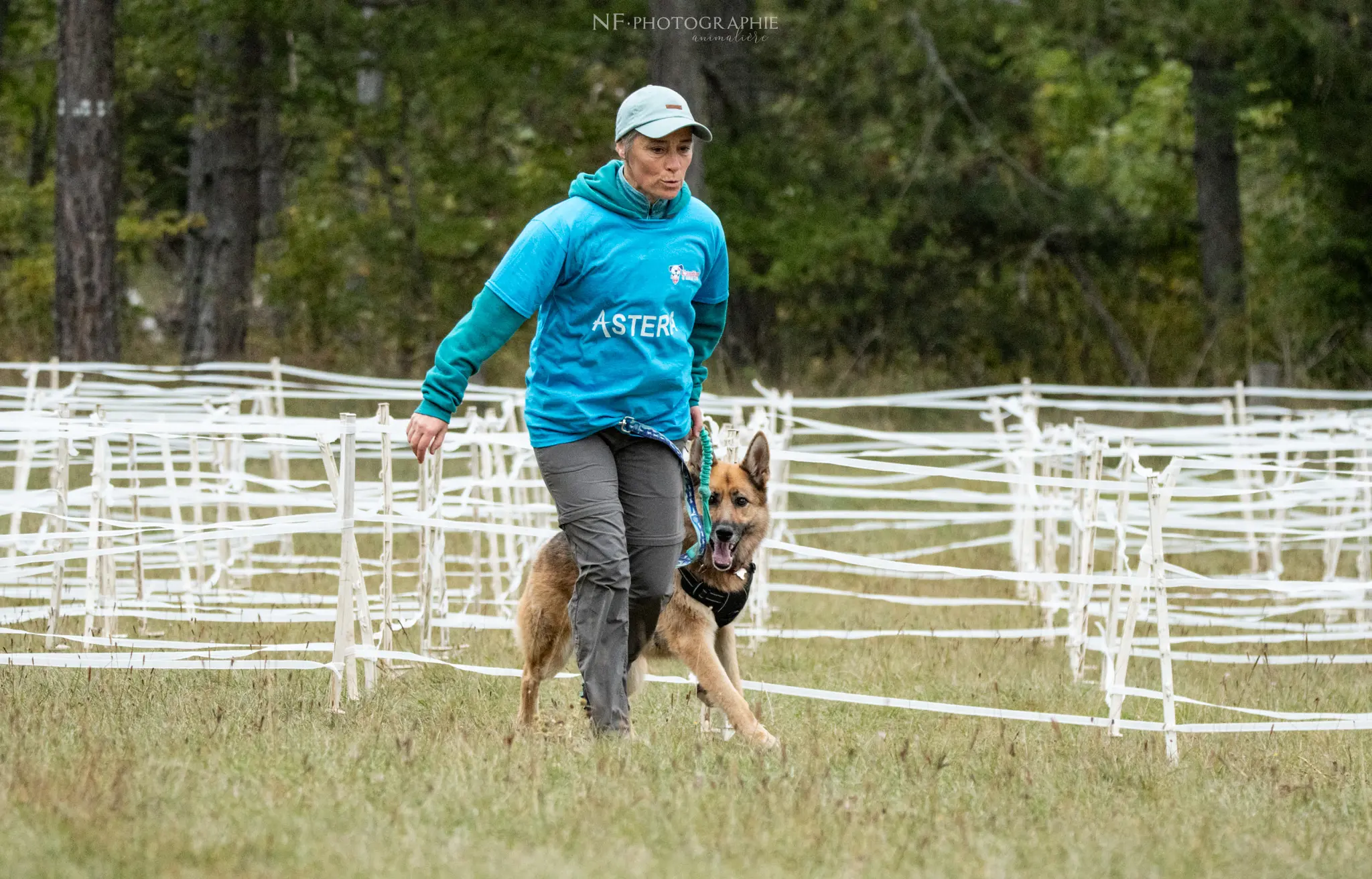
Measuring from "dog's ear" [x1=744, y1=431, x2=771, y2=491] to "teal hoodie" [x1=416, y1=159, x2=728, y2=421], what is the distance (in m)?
1.03

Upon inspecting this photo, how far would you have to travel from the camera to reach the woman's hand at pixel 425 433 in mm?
4816

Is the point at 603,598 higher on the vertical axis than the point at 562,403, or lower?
lower

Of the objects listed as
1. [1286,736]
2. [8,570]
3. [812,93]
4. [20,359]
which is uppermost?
[812,93]

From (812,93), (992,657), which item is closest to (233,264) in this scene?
(812,93)

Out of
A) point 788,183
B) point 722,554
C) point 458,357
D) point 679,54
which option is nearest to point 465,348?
point 458,357

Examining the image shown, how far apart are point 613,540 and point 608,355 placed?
1.86 ft

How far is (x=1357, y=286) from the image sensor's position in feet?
65.6

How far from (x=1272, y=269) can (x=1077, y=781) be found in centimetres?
1804

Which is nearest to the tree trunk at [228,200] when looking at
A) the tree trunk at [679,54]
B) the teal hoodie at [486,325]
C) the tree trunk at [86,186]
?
the tree trunk at [86,186]

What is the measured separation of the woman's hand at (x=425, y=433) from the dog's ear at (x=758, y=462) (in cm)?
127

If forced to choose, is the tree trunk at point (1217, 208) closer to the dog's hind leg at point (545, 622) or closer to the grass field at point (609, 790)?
the grass field at point (609, 790)

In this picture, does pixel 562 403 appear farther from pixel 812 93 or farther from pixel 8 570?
pixel 812 93

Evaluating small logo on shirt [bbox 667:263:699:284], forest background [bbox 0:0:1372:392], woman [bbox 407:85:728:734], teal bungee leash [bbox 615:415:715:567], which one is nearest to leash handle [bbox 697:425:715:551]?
teal bungee leash [bbox 615:415:715:567]

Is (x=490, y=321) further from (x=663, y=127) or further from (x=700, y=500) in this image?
(x=700, y=500)
